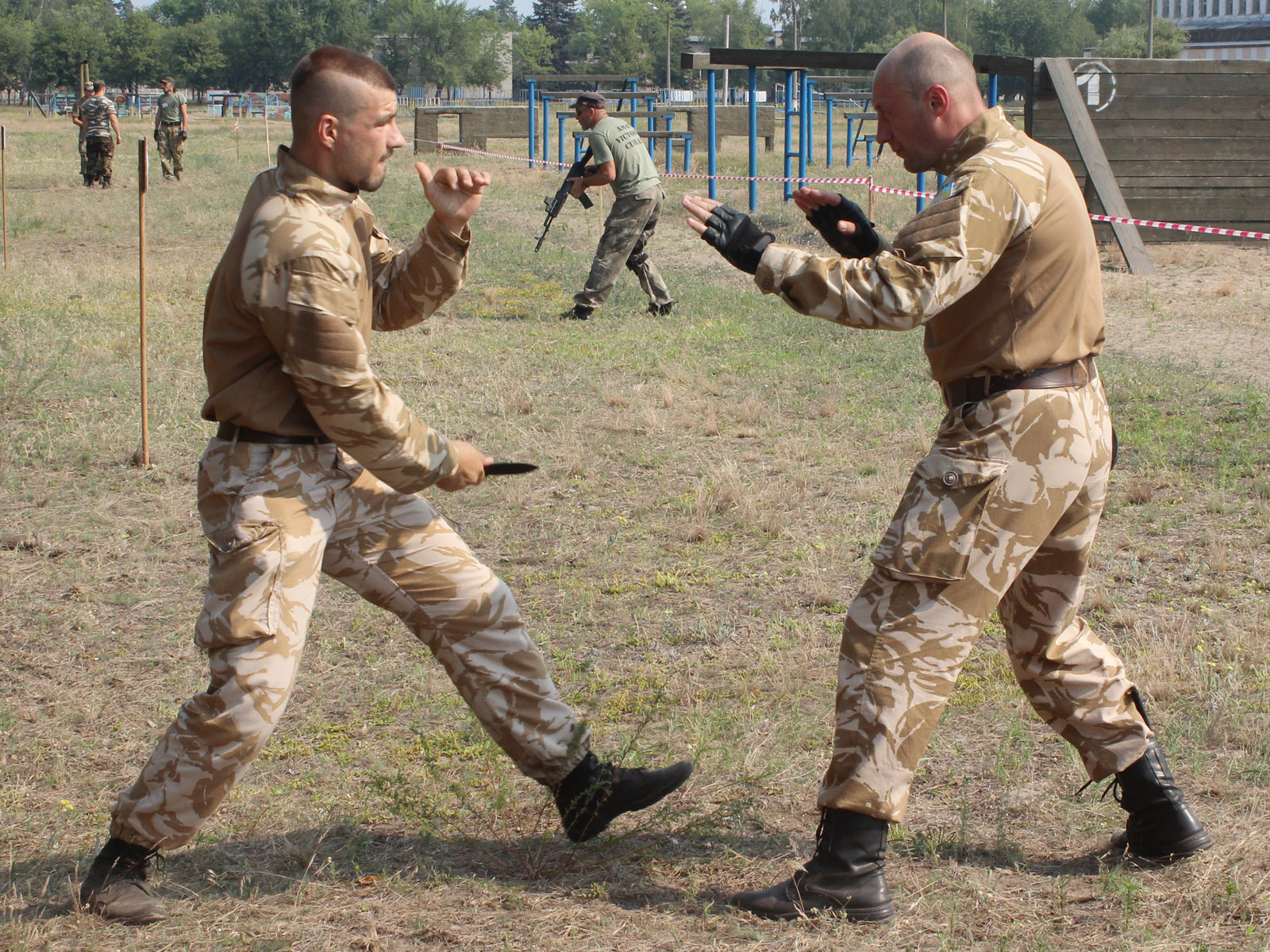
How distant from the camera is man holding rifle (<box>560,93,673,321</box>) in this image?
10.8 m

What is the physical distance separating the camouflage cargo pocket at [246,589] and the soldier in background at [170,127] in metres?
22.7

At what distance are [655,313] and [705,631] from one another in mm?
6779

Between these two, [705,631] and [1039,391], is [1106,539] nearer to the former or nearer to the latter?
[705,631]

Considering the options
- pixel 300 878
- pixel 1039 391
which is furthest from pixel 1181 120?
pixel 300 878

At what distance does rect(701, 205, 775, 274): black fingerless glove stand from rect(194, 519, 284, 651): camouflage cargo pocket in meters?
1.20

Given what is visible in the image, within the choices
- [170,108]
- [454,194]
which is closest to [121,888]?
[454,194]

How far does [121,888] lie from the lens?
289 centimetres

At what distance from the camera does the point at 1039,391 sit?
9.37 ft

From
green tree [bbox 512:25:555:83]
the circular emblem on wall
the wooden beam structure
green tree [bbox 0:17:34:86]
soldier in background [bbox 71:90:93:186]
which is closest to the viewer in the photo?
the wooden beam structure

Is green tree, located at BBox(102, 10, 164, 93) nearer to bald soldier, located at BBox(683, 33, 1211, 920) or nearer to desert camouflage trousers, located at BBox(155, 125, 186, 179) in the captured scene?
desert camouflage trousers, located at BBox(155, 125, 186, 179)

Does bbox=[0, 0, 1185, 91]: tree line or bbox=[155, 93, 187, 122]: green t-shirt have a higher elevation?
bbox=[0, 0, 1185, 91]: tree line

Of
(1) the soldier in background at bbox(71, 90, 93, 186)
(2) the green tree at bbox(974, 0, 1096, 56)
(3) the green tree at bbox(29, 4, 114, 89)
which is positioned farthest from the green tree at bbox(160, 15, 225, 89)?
(1) the soldier in background at bbox(71, 90, 93, 186)

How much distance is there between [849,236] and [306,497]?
4.95 ft

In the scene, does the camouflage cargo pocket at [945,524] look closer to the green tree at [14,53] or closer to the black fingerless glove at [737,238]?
the black fingerless glove at [737,238]
